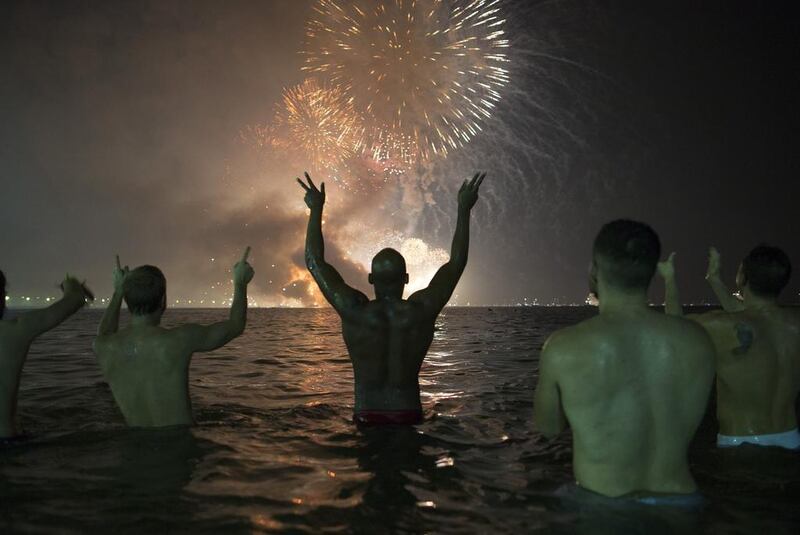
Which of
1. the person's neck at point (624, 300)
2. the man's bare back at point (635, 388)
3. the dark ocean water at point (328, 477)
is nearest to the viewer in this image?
the man's bare back at point (635, 388)

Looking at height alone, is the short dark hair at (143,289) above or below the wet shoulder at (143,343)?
above

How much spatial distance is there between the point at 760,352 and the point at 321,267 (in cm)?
456

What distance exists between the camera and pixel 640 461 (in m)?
3.71

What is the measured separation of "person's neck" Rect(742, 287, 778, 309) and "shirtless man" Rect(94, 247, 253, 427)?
4.99 m

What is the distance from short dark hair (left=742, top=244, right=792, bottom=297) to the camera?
5.55 metres

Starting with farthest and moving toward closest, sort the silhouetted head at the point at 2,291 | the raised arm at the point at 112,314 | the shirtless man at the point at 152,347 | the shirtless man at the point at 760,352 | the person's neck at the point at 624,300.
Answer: the raised arm at the point at 112,314 → the shirtless man at the point at 152,347 → the silhouetted head at the point at 2,291 → the shirtless man at the point at 760,352 → the person's neck at the point at 624,300

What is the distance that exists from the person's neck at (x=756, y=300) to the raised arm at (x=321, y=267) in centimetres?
387

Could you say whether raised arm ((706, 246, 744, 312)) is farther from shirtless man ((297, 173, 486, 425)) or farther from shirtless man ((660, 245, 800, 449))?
shirtless man ((297, 173, 486, 425))

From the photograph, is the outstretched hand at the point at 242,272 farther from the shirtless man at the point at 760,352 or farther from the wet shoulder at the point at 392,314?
the shirtless man at the point at 760,352

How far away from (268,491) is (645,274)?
11.8 ft

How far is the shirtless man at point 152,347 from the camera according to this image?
596 cm

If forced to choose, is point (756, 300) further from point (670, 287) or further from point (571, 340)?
point (571, 340)

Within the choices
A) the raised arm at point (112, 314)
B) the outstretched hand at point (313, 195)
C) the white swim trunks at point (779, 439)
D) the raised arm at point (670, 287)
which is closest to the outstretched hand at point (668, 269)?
the raised arm at point (670, 287)

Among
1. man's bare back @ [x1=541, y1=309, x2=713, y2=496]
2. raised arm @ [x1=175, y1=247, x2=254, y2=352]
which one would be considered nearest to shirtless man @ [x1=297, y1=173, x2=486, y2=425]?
raised arm @ [x1=175, y1=247, x2=254, y2=352]
